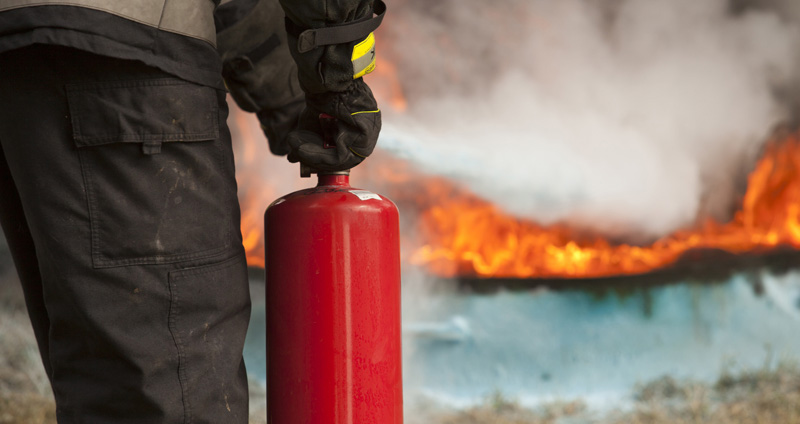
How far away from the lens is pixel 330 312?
1.26 m

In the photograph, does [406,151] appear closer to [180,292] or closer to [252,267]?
[252,267]

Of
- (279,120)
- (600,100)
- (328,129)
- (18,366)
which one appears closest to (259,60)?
(279,120)

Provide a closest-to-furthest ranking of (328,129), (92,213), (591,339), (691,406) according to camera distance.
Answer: (92,213) < (328,129) < (691,406) < (591,339)

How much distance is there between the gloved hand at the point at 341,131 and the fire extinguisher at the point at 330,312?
0.24 feet

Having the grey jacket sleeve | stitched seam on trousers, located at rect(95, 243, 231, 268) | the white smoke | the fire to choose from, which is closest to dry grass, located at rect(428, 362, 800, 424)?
the fire

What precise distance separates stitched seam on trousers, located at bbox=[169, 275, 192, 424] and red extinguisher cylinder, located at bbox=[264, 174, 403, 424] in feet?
0.82

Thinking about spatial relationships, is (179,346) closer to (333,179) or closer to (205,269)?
(205,269)

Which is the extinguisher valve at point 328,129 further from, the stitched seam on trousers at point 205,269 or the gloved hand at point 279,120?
the gloved hand at point 279,120

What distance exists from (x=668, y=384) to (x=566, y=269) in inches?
23.0

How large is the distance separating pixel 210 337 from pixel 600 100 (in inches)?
78.0

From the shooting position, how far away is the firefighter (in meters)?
1.03

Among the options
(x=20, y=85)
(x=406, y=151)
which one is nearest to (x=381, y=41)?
(x=406, y=151)

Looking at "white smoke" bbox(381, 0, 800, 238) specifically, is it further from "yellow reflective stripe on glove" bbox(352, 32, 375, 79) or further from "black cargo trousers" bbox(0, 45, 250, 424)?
"black cargo trousers" bbox(0, 45, 250, 424)

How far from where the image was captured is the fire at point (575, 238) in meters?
2.61
